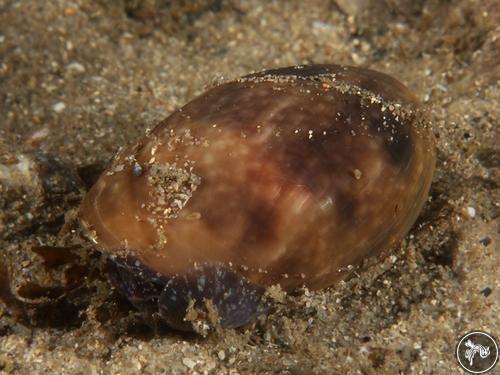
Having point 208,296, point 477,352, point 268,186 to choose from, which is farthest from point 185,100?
point 477,352

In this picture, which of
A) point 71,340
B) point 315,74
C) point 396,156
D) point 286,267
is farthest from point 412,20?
point 71,340

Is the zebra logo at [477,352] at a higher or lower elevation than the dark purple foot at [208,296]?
lower

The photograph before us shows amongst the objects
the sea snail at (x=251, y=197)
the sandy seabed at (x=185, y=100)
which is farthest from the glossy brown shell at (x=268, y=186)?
the sandy seabed at (x=185, y=100)

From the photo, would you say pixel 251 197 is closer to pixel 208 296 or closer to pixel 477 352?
pixel 208 296

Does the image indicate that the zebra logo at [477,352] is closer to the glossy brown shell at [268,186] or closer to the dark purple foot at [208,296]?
the glossy brown shell at [268,186]

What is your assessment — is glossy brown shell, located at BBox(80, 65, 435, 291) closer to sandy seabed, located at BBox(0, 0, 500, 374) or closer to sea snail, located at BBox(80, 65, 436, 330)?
sea snail, located at BBox(80, 65, 436, 330)

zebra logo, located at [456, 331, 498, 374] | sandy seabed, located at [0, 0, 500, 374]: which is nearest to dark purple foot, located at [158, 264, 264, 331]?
sandy seabed, located at [0, 0, 500, 374]
